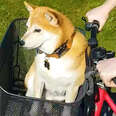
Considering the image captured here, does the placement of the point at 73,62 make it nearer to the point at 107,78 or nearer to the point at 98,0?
the point at 107,78

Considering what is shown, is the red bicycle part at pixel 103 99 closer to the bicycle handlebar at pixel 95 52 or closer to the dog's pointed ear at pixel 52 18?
the bicycle handlebar at pixel 95 52

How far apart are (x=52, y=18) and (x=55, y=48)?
23 centimetres

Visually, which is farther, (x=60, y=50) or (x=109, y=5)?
(x=60, y=50)

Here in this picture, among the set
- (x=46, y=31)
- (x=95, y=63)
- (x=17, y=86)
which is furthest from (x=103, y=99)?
(x=17, y=86)

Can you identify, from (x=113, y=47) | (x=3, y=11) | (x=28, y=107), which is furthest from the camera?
(x=3, y=11)

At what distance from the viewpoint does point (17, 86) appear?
286 cm

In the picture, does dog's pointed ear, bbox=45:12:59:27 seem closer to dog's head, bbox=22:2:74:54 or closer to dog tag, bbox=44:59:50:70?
dog's head, bbox=22:2:74:54

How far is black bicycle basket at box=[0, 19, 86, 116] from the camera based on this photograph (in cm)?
185

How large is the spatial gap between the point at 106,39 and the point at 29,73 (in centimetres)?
191

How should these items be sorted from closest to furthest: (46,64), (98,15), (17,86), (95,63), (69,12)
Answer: (95,63)
(98,15)
(46,64)
(17,86)
(69,12)

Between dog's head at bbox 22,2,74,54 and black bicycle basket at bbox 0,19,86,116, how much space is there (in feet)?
0.56

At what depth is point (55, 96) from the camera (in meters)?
2.85

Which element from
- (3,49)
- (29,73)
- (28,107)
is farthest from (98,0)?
(28,107)

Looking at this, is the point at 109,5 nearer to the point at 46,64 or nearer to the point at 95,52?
the point at 95,52
